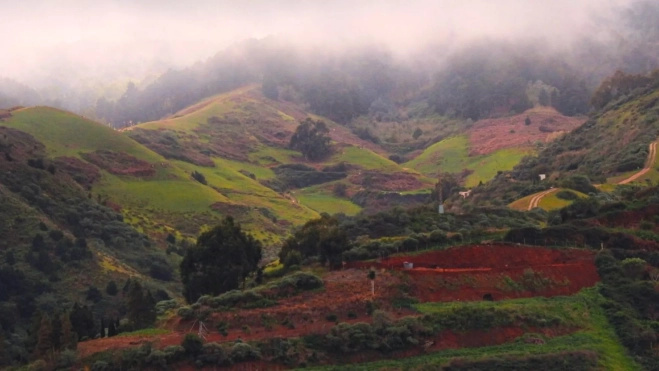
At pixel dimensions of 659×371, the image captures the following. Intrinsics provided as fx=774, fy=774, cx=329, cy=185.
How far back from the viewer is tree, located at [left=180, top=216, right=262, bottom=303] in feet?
167

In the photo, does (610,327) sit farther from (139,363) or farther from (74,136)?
(74,136)

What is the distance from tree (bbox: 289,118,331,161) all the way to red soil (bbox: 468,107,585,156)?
30065 mm

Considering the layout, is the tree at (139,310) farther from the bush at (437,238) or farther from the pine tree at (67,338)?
the bush at (437,238)

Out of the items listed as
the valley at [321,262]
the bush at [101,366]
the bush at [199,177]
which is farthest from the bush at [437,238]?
the bush at [199,177]

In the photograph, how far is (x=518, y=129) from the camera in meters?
165

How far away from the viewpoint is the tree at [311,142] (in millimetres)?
158500

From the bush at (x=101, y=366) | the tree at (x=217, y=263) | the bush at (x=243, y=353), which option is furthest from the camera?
the tree at (x=217, y=263)

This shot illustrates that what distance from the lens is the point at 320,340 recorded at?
126ft

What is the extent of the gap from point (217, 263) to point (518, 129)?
4906 inches

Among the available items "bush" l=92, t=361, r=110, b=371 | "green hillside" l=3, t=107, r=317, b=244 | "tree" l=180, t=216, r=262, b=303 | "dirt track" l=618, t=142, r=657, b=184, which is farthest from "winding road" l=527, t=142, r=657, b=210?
"bush" l=92, t=361, r=110, b=371

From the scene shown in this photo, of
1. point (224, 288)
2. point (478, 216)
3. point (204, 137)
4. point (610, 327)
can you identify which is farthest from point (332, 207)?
point (610, 327)

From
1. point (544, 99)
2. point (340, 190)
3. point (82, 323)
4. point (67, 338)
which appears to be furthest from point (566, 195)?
point (544, 99)

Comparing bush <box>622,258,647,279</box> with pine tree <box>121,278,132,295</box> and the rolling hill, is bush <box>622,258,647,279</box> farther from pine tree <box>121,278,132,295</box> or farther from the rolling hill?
the rolling hill

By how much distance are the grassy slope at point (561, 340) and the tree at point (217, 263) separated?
14.4 m
